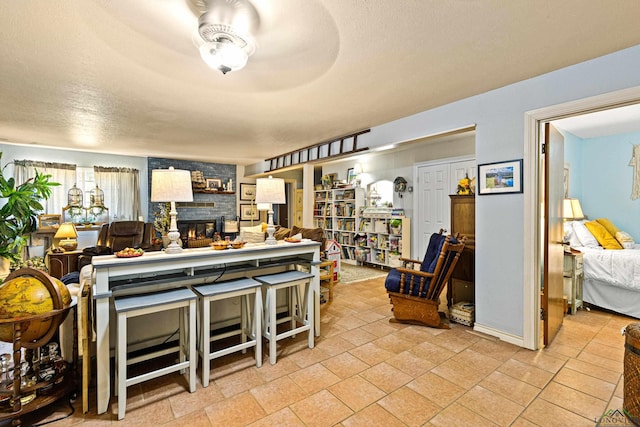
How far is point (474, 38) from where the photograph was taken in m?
1.88

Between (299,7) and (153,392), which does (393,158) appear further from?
(153,392)

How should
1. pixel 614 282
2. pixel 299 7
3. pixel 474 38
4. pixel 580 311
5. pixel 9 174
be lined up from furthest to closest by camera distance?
pixel 9 174 < pixel 580 311 < pixel 614 282 < pixel 474 38 < pixel 299 7

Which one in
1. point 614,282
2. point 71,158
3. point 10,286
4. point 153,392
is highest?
point 71,158

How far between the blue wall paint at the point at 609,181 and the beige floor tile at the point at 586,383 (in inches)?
145

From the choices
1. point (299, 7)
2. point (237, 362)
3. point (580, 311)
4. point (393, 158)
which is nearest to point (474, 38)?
point (299, 7)

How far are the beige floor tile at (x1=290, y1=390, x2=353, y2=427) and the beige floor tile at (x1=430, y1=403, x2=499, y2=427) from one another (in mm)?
527

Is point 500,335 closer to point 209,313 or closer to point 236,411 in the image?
point 236,411

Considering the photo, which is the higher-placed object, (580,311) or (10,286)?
(10,286)

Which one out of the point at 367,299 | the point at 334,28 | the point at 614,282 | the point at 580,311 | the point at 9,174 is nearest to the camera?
the point at 334,28

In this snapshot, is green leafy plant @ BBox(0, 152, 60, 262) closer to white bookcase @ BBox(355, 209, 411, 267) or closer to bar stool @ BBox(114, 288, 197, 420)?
bar stool @ BBox(114, 288, 197, 420)

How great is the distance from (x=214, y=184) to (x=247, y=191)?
88cm

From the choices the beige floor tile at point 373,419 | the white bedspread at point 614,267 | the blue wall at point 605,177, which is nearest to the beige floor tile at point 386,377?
the beige floor tile at point 373,419

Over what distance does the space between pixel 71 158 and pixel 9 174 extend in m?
0.93

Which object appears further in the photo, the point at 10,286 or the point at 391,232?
the point at 391,232
